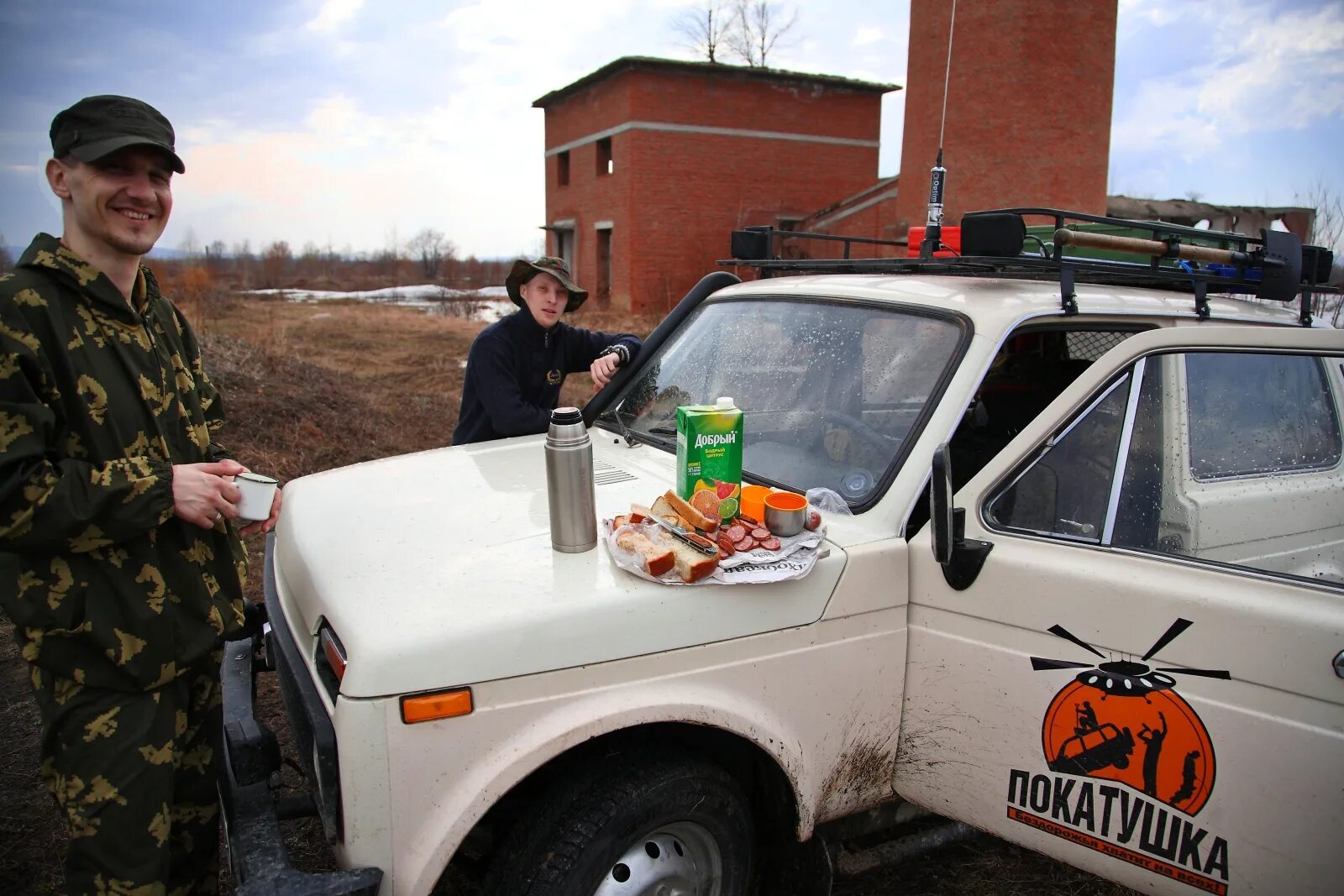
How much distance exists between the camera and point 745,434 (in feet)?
9.29

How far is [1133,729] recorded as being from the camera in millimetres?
2016

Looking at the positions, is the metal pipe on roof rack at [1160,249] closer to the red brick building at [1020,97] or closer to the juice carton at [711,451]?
the juice carton at [711,451]

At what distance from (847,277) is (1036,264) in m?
0.77

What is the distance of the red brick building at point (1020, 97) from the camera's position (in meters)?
17.9

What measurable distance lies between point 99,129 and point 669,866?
2.19 meters

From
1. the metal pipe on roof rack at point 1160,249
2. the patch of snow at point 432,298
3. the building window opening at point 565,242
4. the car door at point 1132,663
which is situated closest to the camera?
the car door at point 1132,663

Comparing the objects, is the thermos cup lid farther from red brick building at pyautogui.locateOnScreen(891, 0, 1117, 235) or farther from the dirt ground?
red brick building at pyautogui.locateOnScreen(891, 0, 1117, 235)

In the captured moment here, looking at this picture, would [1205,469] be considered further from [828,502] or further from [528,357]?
[528,357]

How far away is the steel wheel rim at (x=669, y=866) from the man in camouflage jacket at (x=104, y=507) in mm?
1114

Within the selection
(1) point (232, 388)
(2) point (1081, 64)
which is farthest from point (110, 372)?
(2) point (1081, 64)

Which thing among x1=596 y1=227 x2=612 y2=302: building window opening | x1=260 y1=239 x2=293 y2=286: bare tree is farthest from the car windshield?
x1=260 y1=239 x2=293 y2=286: bare tree

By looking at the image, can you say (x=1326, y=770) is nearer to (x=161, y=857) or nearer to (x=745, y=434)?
(x=745, y=434)

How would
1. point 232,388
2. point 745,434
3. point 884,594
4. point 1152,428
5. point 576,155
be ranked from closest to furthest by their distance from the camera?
point 884,594 < point 1152,428 < point 745,434 < point 232,388 < point 576,155

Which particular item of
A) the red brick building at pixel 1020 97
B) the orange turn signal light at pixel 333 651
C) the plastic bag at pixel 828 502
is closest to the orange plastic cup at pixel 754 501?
the plastic bag at pixel 828 502
